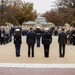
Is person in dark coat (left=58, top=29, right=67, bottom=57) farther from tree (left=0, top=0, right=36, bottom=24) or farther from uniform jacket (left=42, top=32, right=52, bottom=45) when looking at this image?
tree (left=0, top=0, right=36, bottom=24)

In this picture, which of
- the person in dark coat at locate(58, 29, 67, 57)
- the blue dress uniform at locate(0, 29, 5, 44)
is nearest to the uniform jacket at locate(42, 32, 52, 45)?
the person in dark coat at locate(58, 29, 67, 57)

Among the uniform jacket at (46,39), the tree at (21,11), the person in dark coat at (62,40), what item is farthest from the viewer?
the tree at (21,11)

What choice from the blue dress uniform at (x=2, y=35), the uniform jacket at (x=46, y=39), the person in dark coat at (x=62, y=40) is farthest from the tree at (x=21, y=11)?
the uniform jacket at (x=46, y=39)

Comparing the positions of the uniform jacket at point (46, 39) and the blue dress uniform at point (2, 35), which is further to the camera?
the blue dress uniform at point (2, 35)

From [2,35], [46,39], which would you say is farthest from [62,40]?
[2,35]

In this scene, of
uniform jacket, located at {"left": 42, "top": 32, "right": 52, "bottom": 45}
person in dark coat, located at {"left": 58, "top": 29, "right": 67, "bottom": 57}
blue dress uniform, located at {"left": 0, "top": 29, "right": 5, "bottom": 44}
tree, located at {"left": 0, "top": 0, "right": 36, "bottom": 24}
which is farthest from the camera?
tree, located at {"left": 0, "top": 0, "right": 36, "bottom": 24}

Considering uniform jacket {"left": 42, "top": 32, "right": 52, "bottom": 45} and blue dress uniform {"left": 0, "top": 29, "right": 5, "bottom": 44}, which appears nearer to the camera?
uniform jacket {"left": 42, "top": 32, "right": 52, "bottom": 45}

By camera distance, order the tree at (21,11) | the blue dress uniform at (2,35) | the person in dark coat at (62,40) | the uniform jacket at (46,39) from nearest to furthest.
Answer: the uniform jacket at (46,39)
the person in dark coat at (62,40)
the blue dress uniform at (2,35)
the tree at (21,11)

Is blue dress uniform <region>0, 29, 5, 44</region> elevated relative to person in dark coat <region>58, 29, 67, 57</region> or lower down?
lower down

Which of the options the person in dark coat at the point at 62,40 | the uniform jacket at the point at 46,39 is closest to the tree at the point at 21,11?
the person in dark coat at the point at 62,40

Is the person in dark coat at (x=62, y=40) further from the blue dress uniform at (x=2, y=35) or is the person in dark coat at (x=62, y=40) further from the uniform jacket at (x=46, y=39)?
the blue dress uniform at (x=2, y=35)

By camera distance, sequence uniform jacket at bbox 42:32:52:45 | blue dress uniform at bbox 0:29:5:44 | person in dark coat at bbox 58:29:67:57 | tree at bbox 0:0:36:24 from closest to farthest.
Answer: uniform jacket at bbox 42:32:52:45 < person in dark coat at bbox 58:29:67:57 < blue dress uniform at bbox 0:29:5:44 < tree at bbox 0:0:36:24

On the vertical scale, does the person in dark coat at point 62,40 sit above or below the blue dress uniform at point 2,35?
above

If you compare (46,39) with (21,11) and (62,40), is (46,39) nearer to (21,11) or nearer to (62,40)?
(62,40)
